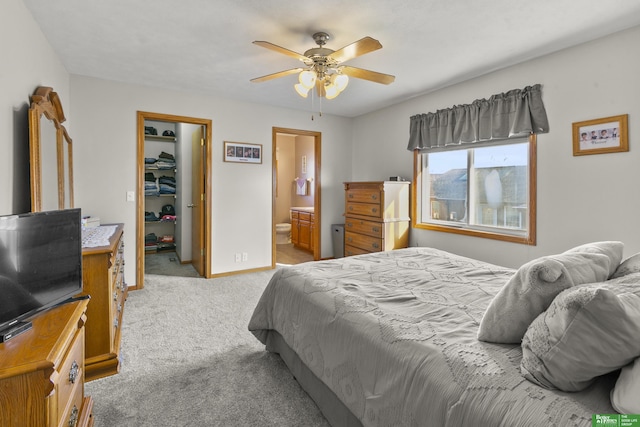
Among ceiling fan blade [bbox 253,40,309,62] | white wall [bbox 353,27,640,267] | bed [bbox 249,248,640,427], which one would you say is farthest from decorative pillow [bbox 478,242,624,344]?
ceiling fan blade [bbox 253,40,309,62]

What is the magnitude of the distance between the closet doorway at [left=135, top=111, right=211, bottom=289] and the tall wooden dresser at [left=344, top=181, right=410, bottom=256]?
2.13 metres

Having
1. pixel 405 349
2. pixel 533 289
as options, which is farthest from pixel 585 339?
pixel 405 349

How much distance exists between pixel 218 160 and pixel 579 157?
4.05 m

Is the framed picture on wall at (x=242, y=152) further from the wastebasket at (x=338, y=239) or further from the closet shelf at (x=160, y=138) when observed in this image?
the closet shelf at (x=160, y=138)

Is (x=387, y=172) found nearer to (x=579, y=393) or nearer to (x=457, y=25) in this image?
(x=457, y=25)

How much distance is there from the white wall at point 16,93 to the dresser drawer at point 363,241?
3.57 metres

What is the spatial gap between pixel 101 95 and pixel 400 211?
3.98 meters

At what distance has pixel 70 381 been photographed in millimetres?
1257

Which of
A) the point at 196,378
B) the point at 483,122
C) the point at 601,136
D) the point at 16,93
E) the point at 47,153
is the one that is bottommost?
the point at 196,378

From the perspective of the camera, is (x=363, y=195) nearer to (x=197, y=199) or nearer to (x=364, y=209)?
(x=364, y=209)

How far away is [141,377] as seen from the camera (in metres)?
2.07

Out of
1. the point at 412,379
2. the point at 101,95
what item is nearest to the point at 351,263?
the point at 412,379

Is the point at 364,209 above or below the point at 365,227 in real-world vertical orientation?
above

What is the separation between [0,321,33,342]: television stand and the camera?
1089 millimetres
